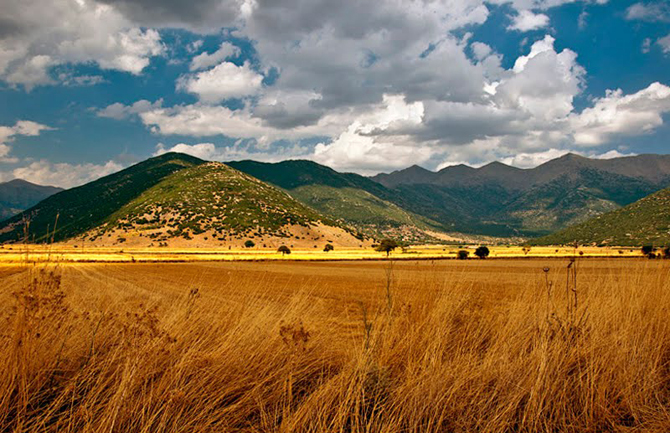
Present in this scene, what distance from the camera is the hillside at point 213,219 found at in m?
123

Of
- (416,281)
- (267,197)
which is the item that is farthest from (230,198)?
(416,281)

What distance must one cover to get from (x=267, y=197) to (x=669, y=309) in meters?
161

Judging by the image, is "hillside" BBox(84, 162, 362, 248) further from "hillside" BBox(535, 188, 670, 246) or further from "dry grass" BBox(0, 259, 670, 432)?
"dry grass" BBox(0, 259, 670, 432)

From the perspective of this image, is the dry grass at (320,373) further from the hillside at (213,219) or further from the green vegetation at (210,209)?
the green vegetation at (210,209)

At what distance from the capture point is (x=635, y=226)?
132 metres

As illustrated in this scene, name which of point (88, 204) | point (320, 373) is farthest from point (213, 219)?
point (320, 373)

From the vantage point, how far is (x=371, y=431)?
11.1 feet

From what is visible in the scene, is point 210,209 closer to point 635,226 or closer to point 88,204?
point 88,204

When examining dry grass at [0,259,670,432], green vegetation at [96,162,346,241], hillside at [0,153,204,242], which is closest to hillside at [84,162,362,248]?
green vegetation at [96,162,346,241]

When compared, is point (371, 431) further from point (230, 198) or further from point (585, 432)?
point (230, 198)

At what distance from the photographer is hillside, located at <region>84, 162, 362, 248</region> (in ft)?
405

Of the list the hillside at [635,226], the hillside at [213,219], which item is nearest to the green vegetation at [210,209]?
the hillside at [213,219]

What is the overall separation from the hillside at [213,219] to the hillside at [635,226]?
84550mm

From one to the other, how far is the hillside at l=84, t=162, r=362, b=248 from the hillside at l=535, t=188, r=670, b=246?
84.6 m
